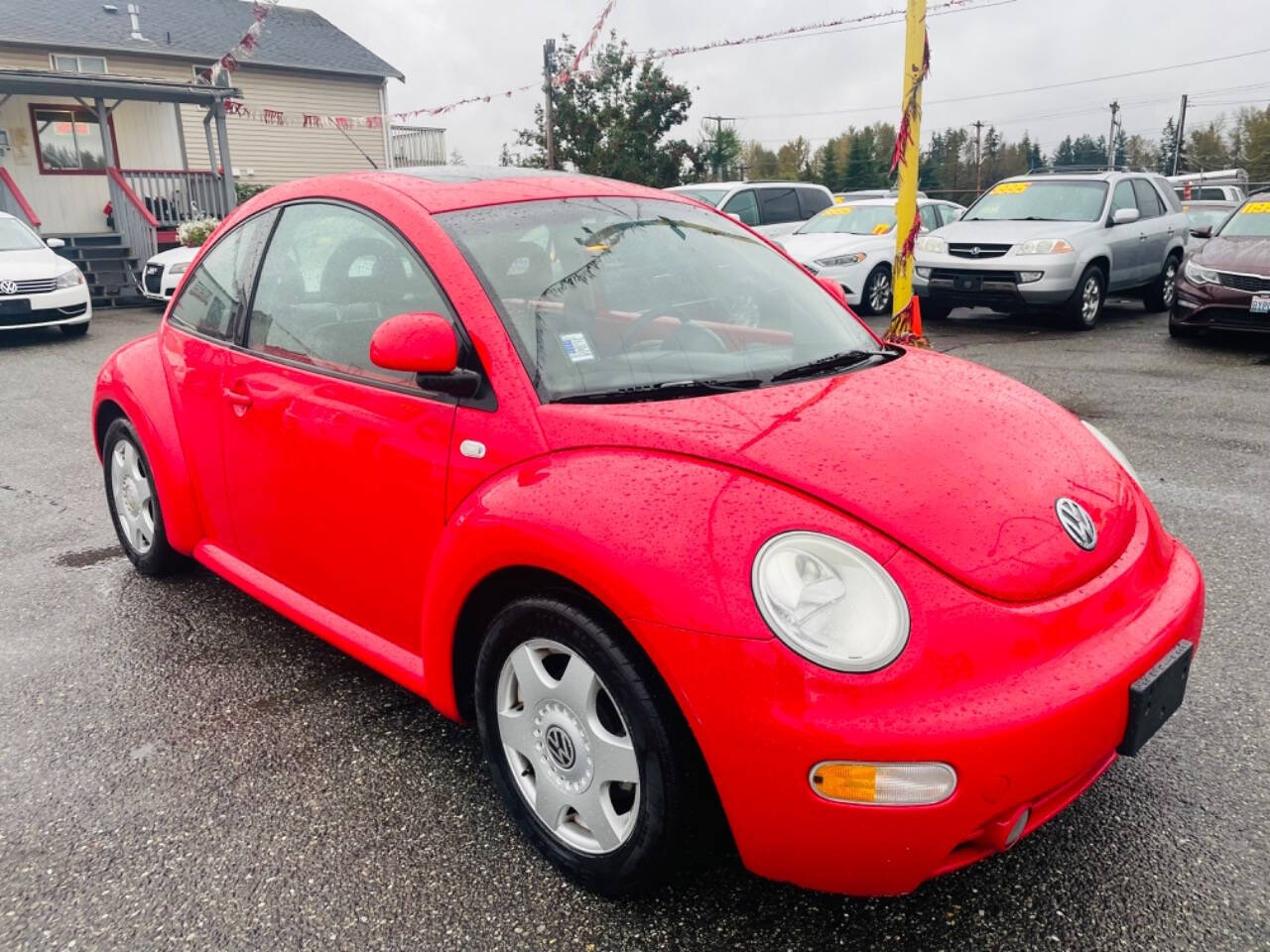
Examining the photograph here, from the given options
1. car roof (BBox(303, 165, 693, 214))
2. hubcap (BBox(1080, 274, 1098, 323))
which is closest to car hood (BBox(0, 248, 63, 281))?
car roof (BBox(303, 165, 693, 214))

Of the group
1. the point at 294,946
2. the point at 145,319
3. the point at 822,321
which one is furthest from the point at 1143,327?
the point at 145,319

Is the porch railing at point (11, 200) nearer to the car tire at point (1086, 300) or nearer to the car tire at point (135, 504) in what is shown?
the car tire at point (135, 504)

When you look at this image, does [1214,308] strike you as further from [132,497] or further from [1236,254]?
[132,497]

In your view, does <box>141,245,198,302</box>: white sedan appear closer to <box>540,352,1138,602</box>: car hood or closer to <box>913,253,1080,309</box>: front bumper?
<box>913,253,1080,309</box>: front bumper

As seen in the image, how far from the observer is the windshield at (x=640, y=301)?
2.39 m

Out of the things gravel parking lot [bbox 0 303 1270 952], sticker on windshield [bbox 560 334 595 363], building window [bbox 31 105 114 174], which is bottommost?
gravel parking lot [bbox 0 303 1270 952]

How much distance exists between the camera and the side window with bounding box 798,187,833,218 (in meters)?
15.0

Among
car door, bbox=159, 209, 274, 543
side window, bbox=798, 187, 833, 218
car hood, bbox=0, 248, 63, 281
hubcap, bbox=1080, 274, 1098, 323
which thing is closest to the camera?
car door, bbox=159, 209, 274, 543

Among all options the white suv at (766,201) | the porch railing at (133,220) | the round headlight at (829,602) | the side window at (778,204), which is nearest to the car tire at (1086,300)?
the white suv at (766,201)

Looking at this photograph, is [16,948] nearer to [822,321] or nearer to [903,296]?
[822,321]

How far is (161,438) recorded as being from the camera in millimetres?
3527

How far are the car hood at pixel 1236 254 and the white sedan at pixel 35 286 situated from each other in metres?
12.2

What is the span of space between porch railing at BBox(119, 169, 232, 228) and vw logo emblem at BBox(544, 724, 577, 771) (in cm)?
1860

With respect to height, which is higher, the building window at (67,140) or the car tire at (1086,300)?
the building window at (67,140)
